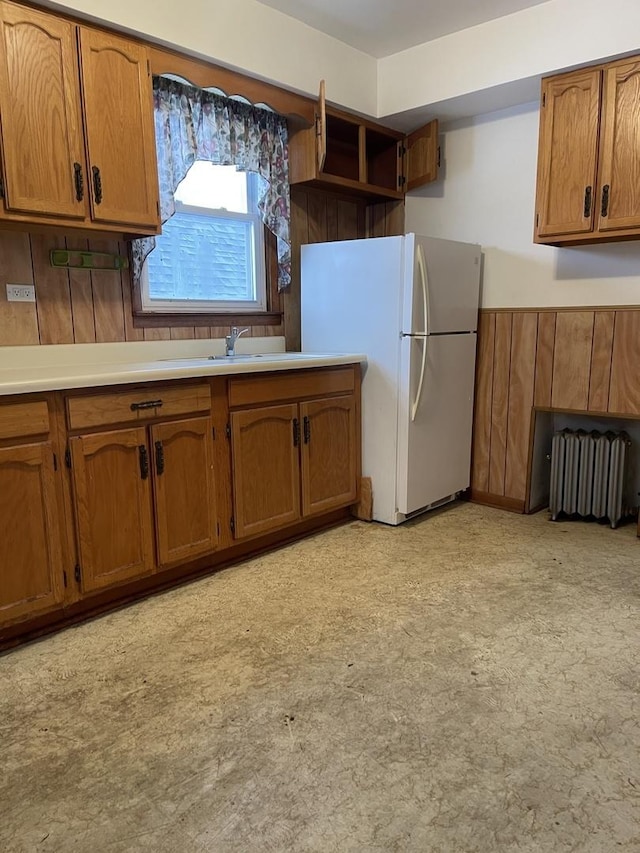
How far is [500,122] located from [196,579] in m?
3.02

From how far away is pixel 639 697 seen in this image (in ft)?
6.15

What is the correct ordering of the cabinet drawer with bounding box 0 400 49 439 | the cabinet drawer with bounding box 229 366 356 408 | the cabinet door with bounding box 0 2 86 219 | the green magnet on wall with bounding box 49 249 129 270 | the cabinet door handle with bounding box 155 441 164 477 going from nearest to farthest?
the cabinet drawer with bounding box 0 400 49 439 < the cabinet door with bounding box 0 2 86 219 < the cabinet door handle with bounding box 155 441 164 477 < the green magnet on wall with bounding box 49 249 129 270 < the cabinet drawer with bounding box 229 366 356 408

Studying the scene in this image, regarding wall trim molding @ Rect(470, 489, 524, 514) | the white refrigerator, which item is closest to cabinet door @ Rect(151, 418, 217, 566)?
the white refrigerator

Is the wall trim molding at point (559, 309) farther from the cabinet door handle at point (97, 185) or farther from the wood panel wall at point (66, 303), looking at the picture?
the cabinet door handle at point (97, 185)

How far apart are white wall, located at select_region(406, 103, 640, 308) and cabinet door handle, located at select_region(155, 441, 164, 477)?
7.25ft

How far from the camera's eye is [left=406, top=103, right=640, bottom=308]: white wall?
325 centimetres

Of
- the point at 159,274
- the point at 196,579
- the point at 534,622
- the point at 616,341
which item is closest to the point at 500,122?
the point at 616,341

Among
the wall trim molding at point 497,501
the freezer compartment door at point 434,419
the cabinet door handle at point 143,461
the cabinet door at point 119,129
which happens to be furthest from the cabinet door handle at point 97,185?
the wall trim molding at point 497,501

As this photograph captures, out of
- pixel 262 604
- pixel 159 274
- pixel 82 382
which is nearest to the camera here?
pixel 82 382

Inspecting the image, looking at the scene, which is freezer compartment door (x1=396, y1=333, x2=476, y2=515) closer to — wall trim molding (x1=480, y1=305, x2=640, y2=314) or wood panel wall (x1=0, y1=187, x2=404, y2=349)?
wall trim molding (x1=480, y1=305, x2=640, y2=314)

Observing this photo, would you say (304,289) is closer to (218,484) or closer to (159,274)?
(159,274)

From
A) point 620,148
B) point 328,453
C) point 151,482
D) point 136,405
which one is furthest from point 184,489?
point 620,148

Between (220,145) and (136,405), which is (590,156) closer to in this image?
(220,145)

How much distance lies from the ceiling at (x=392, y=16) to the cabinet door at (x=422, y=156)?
0.49m
